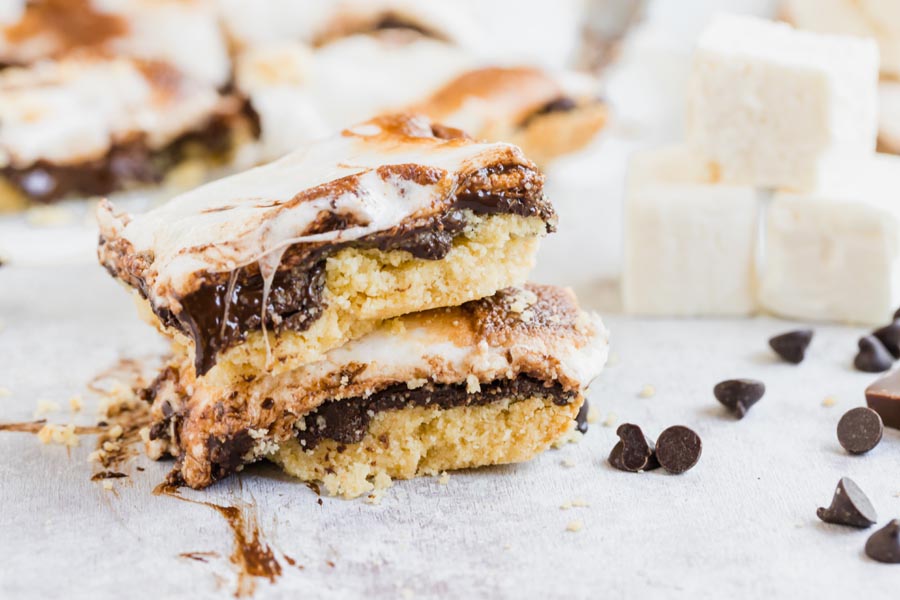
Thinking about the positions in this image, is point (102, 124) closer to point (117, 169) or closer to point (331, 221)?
point (117, 169)

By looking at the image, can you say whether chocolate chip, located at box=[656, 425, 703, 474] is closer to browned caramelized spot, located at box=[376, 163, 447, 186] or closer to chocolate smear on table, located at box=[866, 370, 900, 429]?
chocolate smear on table, located at box=[866, 370, 900, 429]

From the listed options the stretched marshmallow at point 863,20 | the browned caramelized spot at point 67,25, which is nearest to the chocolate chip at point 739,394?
the stretched marshmallow at point 863,20

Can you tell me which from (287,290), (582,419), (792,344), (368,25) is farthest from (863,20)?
(287,290)

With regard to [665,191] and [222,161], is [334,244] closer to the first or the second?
[665,191]

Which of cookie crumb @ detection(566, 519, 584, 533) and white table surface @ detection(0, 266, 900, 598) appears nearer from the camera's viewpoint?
white table surface @ detection(0, 266, 900, 598)

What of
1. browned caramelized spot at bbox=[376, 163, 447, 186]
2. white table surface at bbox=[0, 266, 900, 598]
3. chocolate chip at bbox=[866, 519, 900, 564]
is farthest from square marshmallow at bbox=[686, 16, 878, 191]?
chocolate chip at bbox=[866, 519, 900, 564]

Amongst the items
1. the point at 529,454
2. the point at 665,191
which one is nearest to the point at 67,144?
the point at 665,191
